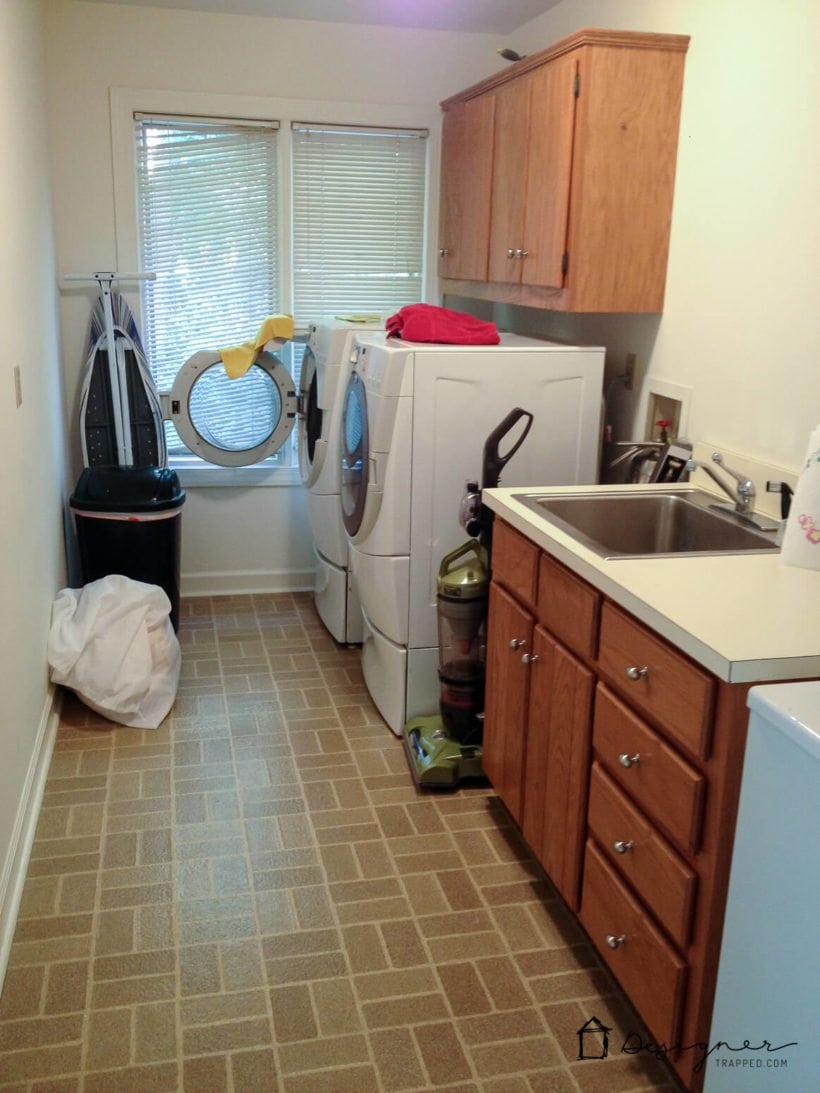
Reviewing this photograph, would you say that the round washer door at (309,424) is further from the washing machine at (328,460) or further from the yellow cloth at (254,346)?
the yellow cloth at (254,346)

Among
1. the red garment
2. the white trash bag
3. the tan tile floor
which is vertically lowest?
the tan tile floor

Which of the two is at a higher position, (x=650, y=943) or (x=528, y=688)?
(x=528, y=688)

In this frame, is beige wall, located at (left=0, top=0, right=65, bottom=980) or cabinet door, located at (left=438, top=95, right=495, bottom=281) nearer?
beige wall, located at (left=0, top=0, right=65, bottom=980)

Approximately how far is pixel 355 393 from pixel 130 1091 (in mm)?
2201

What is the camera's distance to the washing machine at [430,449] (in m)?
3.03

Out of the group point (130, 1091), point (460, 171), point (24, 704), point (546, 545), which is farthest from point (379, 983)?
point (460, 171)

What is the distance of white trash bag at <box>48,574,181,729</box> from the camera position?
3285mm

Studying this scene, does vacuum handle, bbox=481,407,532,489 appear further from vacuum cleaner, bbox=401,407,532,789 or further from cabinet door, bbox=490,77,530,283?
cabinet door, bbox=490,77,530,283

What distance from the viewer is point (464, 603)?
287cm

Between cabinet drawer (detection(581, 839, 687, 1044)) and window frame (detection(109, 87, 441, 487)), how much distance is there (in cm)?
287

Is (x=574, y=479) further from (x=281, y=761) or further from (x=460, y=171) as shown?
(x=460, y=171)

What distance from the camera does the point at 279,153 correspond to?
430 centimetres

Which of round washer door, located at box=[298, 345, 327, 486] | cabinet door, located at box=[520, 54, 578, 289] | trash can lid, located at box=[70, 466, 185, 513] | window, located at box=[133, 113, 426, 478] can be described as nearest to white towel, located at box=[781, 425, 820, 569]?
cabinet door, located at box=[520, 54, 578, 289]

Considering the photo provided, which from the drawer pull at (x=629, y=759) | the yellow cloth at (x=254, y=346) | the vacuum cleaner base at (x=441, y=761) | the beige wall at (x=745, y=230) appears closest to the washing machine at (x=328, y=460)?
the yellow cloth at (x=254, y=346)
